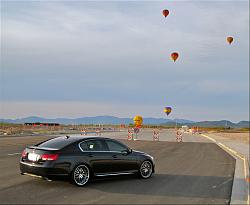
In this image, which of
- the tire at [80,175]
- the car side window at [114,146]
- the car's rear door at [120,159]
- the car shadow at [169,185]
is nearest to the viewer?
the car shadow at [169,185]

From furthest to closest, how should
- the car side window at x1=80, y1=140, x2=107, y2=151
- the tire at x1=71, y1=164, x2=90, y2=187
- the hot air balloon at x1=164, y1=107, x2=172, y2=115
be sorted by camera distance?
the hot air balloon at x1=164, y1=107, x2=172, y2=115 < the car side window at x1=80, y1=140, x2=107, y2=151 < the tire at x1=71, y1=164, x2=90, y2=187

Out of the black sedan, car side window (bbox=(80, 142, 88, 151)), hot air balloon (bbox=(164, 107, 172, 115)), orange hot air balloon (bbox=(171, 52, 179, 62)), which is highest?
orange hot air balloon (bbox=(171, 52, 179, 62))

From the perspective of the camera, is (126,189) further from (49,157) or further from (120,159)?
(49,157)

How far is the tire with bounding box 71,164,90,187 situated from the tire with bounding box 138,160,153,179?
231cm

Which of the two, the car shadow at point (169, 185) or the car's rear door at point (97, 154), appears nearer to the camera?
the car shadow at point (169, 185)

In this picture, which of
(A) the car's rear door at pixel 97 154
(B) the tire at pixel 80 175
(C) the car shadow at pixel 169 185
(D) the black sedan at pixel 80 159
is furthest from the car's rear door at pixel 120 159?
(B) the tire at pixel 80 175

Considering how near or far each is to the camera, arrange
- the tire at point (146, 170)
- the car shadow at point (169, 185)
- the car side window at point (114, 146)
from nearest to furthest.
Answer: the car shadow at point (169, 185) < the car side window at point (114, 146) < the tire at point (146, 170)

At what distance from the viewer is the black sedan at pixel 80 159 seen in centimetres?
1177

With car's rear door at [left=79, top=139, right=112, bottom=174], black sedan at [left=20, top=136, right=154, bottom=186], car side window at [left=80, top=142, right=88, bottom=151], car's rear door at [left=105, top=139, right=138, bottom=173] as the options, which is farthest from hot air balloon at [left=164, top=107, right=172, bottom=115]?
car side window at [left=80, top=142, right=88, bottom=151]

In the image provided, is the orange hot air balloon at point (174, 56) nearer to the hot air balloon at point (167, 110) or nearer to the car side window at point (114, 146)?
the hot air balloon at point (167, 110)

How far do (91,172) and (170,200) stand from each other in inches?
116

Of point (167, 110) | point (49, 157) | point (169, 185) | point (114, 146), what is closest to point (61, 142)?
point (49, 157)

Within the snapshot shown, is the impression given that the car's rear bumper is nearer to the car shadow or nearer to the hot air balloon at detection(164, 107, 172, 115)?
the car shadow

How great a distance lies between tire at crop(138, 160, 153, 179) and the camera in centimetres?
1420
